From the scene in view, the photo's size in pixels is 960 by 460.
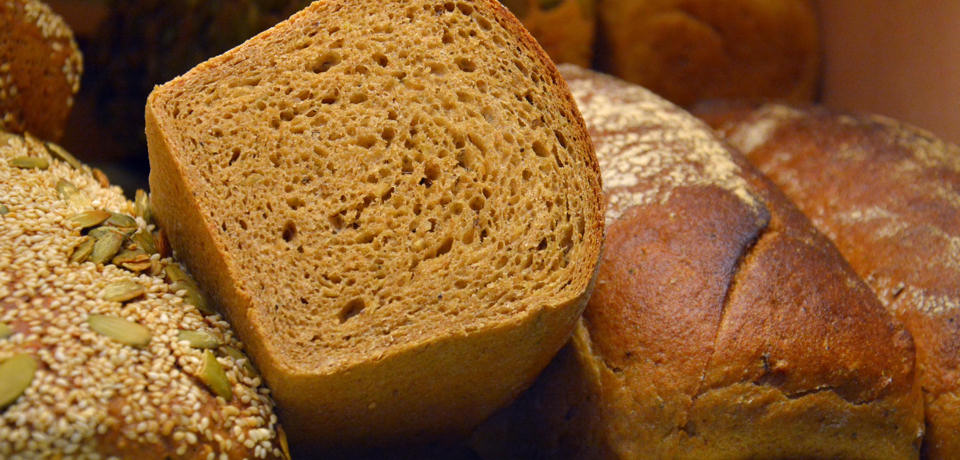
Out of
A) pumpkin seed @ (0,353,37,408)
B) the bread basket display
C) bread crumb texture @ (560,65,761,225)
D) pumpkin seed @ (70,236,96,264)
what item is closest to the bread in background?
bread crumb texture @ (560,65,761,225)

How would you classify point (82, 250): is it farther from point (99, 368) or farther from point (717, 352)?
point (717, 352)

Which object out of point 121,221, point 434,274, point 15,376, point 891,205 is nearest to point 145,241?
point 121,221

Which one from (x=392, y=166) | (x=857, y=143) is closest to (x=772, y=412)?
(x=392, y=166)

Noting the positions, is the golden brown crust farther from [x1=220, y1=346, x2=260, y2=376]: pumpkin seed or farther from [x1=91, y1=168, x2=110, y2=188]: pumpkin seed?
[x1=220, y1=346, x2=260, y2=376]: pumpkin seed

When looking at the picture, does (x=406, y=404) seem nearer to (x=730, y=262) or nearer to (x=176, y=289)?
(x=176, y=289)

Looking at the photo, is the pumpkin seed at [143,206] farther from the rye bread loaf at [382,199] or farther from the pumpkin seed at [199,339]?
the pumpkin seed at [199,339]

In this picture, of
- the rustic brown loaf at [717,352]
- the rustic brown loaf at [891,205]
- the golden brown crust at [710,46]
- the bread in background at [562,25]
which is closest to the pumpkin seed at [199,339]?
the rustic brown loaf at [717,352]
